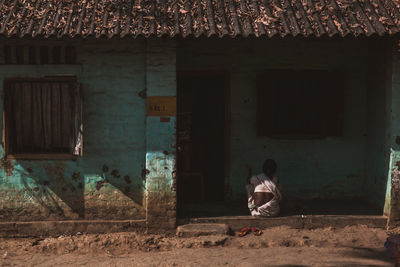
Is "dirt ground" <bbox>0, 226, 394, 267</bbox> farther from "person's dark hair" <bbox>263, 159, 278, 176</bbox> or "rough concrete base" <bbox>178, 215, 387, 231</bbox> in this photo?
"person's dark hair" <bbox>263, 159, 278, 176</bbox>

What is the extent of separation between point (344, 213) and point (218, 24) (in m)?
3.62

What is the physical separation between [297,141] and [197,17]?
9.94ft

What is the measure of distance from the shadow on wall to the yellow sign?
1082 millimetres

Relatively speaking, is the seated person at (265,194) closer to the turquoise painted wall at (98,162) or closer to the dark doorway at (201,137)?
the dark doorway at (201,137)

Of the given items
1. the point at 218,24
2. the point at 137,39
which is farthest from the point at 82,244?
the point at 218,24

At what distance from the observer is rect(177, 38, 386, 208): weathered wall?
29.4ft

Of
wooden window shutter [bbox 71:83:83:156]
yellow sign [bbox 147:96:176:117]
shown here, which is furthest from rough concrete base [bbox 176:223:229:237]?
wooden window shutter [bbox 71:83:83:156]

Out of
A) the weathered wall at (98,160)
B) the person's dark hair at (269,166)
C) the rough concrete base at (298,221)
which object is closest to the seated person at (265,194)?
the person's dark hair at (269,166)

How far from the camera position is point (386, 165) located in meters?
8.07

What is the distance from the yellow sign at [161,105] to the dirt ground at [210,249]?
185 cm

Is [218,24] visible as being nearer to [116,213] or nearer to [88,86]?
[88,86]

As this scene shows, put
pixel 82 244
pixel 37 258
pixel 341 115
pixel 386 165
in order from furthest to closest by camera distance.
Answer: pixel 341 115
pixel 386 165
pixel 82 244
pixel 37 258

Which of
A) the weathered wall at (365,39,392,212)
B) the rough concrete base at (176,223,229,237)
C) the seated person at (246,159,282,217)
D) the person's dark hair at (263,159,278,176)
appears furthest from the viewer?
the weathered wall at (365,39,392,212)

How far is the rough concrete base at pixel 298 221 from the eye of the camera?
7.89m
